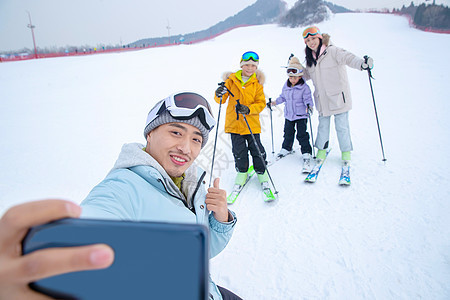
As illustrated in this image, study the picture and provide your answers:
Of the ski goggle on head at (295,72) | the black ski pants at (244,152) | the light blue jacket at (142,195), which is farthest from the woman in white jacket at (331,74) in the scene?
the light blue jacket at (142,195)

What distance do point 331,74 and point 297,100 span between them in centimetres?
68

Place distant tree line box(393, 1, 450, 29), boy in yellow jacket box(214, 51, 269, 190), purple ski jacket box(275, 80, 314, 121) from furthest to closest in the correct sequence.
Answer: distant tree line box(393, 1, 450, 29) → purple ski jacket box(275, 80, 314, 121) → boy in yellow jacket box(214, 51, 269, 190)

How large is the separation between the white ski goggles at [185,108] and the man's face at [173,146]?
72 mm

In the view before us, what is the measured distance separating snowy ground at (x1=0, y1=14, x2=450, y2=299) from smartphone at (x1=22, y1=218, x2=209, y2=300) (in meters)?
1.93

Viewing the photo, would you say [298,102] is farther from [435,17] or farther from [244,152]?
[435,17]

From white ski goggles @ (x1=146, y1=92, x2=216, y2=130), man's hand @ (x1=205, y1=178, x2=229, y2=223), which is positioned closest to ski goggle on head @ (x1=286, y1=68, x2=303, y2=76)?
white ski goggles @ (x1=146, y1=92, x2=216, y2=130)

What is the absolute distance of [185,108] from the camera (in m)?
1.48

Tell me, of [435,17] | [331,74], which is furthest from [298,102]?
[435,17]

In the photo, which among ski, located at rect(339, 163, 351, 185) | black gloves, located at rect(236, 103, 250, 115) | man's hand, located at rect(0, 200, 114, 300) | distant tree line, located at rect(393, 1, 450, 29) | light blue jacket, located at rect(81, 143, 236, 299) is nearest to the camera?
man's hand, located at rect(0, 200, 114, 300)

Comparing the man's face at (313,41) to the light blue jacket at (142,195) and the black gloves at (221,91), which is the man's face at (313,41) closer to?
the black gloves at (221,91)

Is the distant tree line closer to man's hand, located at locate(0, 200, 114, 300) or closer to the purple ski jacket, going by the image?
the purple ski jacket

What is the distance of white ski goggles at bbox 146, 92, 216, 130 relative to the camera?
4.80 ft

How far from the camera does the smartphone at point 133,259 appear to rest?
0.39 m

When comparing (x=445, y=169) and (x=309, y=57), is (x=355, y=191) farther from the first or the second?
(x=309, y=57)
